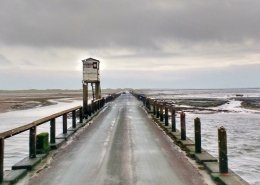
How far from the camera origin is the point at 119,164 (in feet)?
32.4

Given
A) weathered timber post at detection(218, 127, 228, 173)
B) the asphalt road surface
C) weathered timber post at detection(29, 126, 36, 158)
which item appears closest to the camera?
the asphalt road surface

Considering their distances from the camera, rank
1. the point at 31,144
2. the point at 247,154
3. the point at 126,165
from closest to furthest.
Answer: the point at 126,165 < the point at 31,144 < the point at 247,154

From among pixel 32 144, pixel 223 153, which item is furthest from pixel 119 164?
pixel 223 153

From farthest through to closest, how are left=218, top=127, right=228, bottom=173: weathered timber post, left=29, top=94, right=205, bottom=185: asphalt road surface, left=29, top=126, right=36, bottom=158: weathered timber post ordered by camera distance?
left=29, top=126, right=36, bottom=158: weathered timber post → left=218, top=127, right=228, bottom=173: weathered timber post → left=29, top=94, right=205, bottom=185: asphalt road surface

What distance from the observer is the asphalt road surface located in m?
8.27

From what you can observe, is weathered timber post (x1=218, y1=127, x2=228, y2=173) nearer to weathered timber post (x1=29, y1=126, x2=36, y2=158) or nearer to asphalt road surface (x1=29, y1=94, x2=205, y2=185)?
asphalt road surface (x1=29, y1=94, x2=205, y2=185)

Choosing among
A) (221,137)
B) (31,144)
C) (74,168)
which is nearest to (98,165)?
(74,168)

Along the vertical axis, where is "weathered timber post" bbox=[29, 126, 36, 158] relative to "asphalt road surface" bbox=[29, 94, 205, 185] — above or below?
above

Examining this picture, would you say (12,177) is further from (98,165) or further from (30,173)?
(98,165)

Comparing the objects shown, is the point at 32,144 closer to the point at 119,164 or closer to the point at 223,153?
the point at 119,164

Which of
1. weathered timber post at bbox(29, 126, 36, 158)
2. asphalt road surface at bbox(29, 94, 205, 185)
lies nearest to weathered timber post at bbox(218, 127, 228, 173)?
asphalt road surface at bbox(29, 94, 205, 185)

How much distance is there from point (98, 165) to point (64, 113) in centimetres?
603

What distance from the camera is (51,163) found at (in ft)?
33.8

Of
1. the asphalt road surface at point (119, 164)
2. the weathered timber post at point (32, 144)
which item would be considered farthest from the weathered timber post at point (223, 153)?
the weathered timber post at point (32, 144)
